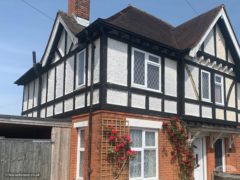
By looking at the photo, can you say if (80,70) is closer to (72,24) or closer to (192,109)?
(72,24)

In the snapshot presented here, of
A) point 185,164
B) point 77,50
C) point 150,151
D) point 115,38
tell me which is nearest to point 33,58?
point 77,50

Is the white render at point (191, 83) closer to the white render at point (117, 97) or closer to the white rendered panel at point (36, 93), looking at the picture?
the white render at point (117, 97)

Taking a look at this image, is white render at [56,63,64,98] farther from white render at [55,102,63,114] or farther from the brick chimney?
the brick chimney

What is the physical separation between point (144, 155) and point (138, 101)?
6.18 ft

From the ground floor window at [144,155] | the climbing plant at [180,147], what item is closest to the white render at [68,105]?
the ground floor window at [144,155]

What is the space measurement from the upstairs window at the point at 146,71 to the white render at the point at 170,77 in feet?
1.48

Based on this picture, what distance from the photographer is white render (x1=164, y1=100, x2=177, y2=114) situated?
11305 millimetres

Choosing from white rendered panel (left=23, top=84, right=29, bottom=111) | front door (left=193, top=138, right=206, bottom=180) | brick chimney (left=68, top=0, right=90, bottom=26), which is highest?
brick chimney (left=68, top=0, right=90, bottom=26)

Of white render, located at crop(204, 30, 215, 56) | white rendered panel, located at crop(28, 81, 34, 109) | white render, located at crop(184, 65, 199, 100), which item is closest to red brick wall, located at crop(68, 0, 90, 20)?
white rendered panel, located at crop(28, 81, 34, 109)

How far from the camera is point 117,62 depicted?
9898mm

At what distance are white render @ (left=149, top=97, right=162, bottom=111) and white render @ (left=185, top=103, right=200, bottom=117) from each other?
5.21ft

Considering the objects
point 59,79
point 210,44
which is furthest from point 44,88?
point 210,44

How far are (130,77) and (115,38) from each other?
4.60 ft

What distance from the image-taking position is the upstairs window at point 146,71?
34.4ft
